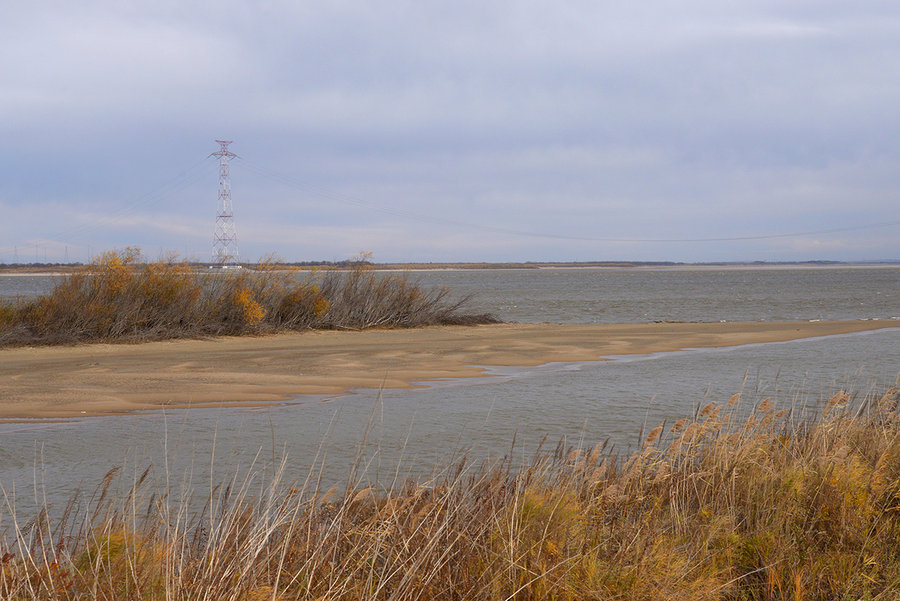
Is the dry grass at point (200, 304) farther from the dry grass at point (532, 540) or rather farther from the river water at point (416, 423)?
the dry grass at point (532, 540)

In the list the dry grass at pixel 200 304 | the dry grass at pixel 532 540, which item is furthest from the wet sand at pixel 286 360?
the dry grass at pixel 532 540

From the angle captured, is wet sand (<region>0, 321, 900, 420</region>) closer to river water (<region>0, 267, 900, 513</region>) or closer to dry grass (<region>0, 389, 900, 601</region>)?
river water (<region>0, 267, 900, 513</region>)

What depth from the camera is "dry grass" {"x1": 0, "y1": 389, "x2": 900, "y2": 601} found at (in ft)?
13.1

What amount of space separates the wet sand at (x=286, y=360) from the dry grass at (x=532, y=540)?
6.70m

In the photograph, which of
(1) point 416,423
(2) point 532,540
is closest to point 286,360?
(1) point 416,423

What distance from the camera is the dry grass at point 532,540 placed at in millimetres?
4008

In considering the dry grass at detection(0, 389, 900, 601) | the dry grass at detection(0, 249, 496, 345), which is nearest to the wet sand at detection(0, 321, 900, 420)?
the dry grass at detection(0, 249, 496, 345)

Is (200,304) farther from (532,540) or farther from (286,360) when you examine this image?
(532,540)

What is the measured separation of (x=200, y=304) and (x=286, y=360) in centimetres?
576

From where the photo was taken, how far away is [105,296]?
20.5m

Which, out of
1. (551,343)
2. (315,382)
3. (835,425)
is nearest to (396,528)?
(835,425)

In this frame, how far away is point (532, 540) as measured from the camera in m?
4.68

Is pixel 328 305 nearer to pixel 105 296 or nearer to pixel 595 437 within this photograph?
pixel 105 296

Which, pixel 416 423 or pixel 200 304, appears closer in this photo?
pixel 416 423
